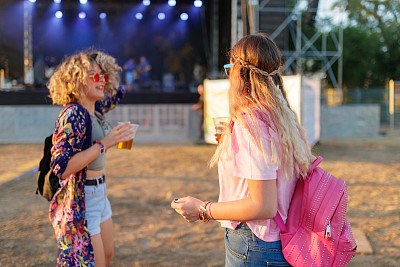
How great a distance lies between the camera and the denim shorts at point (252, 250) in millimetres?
1524

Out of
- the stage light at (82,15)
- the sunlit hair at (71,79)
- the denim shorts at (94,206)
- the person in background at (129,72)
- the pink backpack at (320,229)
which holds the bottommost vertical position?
the denim shorts at (94,206)

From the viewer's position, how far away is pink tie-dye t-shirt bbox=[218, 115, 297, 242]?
4.63 ft

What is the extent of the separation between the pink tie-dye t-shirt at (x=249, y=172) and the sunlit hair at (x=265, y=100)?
0.03 m

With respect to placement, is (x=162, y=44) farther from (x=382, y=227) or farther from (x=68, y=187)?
(x=68, y=187)

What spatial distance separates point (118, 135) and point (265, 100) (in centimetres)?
108

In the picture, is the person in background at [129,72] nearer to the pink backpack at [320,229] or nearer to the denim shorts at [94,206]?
the denim shorts at [94,206]

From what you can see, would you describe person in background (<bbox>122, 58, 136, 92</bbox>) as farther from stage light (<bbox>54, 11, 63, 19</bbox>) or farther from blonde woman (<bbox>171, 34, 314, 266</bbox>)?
blonde woman (<bbox>171, 34, 314, 266</bbox>)

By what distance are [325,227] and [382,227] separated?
3.64m

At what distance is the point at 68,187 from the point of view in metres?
2.32

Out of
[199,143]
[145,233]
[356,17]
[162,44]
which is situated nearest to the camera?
[145,233]

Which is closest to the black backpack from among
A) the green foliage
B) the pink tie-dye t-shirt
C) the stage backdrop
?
the pink tie-dye t-shirt

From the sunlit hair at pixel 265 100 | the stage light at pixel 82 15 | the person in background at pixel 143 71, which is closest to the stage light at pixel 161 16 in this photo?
the person in background at pixel 143 71

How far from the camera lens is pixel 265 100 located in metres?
1.50

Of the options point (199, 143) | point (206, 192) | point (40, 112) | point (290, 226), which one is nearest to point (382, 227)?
point (206, 192)
